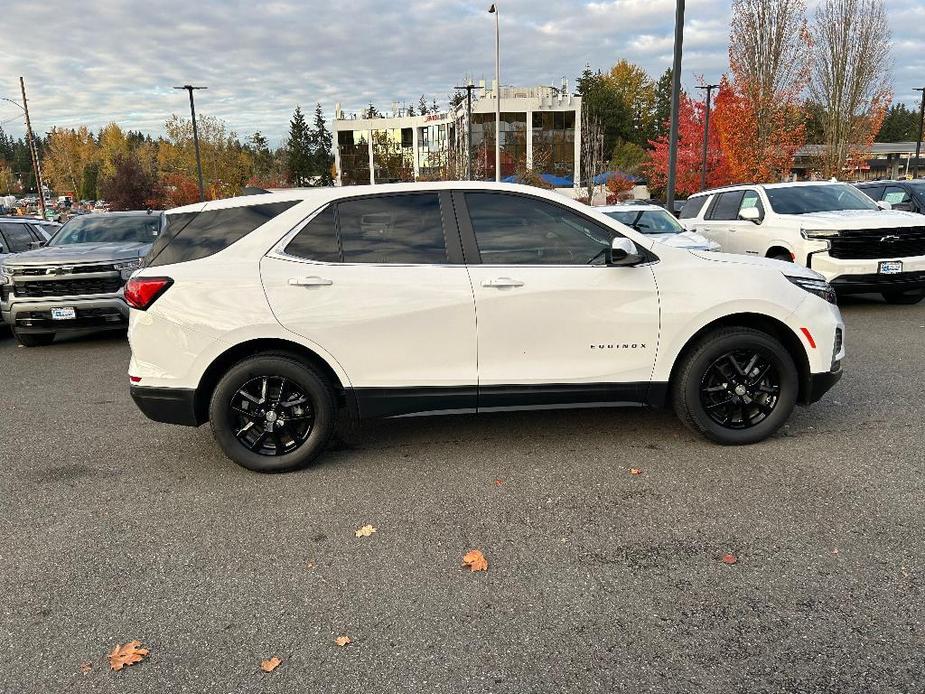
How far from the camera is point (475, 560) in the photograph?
10.7 ft

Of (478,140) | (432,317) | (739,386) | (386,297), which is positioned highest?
(478,140)

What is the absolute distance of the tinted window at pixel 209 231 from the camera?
4.29 metres

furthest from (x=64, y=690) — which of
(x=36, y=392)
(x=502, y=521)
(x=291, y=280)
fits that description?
(x=36, y=392)

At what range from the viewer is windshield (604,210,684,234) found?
11125 mm

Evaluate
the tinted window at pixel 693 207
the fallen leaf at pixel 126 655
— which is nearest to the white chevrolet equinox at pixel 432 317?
the fallen leaf at pixel 126 655

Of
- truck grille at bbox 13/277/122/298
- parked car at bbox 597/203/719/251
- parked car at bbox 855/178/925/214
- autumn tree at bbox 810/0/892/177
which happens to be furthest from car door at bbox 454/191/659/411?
autumn tree at bbox 810/0/892/177

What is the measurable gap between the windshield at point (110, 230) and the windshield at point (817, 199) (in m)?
9.45

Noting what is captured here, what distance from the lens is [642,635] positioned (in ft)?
8.80

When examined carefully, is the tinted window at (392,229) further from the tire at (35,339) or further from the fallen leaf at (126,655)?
the tire at (35,339)

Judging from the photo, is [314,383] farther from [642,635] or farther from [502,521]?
[642,635]

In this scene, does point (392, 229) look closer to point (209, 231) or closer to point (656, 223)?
point (209, 231)

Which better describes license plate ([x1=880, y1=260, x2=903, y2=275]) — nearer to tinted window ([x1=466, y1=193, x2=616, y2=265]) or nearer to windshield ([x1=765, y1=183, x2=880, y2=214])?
windshield ([x1=765, y1=183, x2=880, y2=214])

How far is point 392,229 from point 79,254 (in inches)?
255

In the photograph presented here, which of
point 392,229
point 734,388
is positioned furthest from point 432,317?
point 734,388
